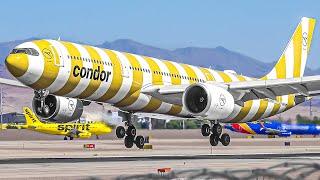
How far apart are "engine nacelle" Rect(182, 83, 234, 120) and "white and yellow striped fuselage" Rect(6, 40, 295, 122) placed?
8.28 feet

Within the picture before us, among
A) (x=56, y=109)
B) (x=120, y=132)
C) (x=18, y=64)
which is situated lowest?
(x=120, y=132)

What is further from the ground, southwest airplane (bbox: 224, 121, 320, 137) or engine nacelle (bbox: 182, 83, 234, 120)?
engine nacelle (bbox: 182, 83, 234, 120)

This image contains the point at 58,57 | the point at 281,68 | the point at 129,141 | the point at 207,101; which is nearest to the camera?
the point at 58,57

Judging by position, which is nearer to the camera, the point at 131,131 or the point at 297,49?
the point at 131,131

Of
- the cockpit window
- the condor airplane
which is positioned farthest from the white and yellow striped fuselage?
the cockpit window

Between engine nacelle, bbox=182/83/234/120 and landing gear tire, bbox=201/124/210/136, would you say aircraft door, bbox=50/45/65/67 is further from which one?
landing gear tire, bbox=201/124/210/136

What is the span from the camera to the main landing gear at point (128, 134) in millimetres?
54562

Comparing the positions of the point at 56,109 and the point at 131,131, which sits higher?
the point at 56,109

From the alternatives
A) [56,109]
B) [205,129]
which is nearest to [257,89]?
[205,129]

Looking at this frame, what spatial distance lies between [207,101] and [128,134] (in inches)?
330

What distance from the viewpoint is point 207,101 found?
1946 inches

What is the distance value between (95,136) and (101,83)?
10010 centimetres

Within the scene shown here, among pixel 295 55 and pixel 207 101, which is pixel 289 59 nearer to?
pixel 295 55

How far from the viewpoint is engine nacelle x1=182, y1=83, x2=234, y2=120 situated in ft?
163
